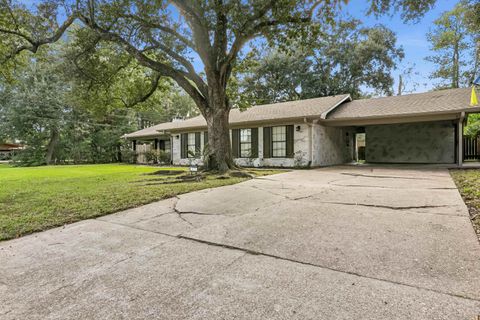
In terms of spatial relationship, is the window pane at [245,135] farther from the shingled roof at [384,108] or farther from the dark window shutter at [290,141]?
the dark window shutter at [290,141]

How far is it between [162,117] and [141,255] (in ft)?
123

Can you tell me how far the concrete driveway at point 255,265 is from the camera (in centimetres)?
186

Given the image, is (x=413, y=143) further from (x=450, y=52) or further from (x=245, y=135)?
(x=450, y=52)

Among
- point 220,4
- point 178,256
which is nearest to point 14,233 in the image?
point 178,256

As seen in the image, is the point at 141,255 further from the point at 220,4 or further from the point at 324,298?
the point at 220,4

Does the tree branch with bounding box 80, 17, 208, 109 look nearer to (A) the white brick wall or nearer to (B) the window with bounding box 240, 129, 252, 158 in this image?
(B) the window with bounding box 240, 129, 252, 158

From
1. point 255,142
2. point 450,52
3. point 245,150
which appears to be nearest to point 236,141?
point 245,150

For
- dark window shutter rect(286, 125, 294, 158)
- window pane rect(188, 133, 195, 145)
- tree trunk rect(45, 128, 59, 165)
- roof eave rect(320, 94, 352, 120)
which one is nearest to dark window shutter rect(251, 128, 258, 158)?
dark window shutter rect(286, 125, 294, 158)

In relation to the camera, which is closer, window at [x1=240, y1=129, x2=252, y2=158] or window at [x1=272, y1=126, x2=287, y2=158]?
window at [x1=272, y1=126, x2=287, y2=158]

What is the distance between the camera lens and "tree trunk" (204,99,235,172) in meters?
10.0

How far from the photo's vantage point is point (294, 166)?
41.8ft

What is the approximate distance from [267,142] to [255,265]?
450 inches

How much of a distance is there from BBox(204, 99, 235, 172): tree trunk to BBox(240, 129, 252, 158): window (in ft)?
14.0

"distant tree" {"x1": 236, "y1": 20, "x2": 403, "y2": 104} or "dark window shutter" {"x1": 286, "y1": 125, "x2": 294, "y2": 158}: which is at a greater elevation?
"distant tree" {"x1": 236, "y1": 20, "x2": 403, "y2": 104}
